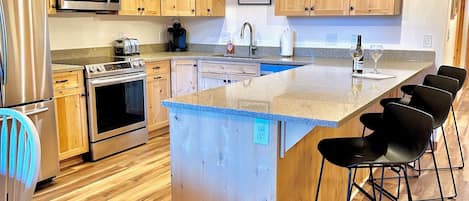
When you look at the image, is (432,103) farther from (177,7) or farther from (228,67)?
(177,7)

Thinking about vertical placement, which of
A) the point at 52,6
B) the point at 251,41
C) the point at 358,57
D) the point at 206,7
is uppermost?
the point at 206,7

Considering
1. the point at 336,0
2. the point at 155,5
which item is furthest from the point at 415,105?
the point at 155,5

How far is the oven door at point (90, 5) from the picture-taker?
3.58 metres

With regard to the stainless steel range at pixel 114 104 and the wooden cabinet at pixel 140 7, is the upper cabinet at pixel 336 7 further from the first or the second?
the stainless steel range at pixel 114 104

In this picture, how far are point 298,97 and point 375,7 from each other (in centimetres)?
229

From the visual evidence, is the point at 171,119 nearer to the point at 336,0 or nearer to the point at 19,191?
the point at 19,191

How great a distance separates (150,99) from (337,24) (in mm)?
2115

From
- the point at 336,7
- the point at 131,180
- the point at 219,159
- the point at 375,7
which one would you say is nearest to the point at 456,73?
the point at 375,7

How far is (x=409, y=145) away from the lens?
6.67ft

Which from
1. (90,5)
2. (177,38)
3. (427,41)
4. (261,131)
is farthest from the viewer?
(177,38)

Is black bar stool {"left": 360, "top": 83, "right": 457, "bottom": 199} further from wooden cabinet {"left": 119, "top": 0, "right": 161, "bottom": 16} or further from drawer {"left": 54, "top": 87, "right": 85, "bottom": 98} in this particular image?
wooden cabinet {"left": 119, "top": 0, "right": 161, "bottom": 16}

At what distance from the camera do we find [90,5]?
3805 millimetres

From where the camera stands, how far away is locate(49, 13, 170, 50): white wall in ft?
13.3

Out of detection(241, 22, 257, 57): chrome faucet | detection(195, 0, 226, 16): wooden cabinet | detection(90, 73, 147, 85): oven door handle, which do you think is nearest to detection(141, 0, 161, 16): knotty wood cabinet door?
detection(195, 0, 226, 16): wooden cabinet
